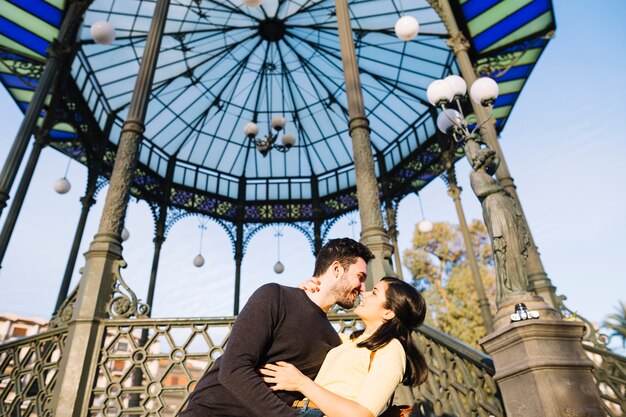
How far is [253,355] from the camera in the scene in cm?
149

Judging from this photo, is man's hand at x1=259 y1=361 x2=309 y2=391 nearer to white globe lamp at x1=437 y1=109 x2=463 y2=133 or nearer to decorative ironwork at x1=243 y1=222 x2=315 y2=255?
white globe lamp at x1=437 y1=109 x2=463 y2=133

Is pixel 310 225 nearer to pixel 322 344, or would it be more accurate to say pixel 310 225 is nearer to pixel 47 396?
pixel 47 396

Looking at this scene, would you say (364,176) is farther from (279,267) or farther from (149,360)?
(279,267)

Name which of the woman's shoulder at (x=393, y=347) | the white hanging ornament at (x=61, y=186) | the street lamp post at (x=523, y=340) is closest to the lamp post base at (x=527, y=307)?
the street lamp post at (x=523, y=340)

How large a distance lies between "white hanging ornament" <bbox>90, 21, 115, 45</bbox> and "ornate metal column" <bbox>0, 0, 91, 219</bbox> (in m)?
1.72

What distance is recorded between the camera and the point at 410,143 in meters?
15.9

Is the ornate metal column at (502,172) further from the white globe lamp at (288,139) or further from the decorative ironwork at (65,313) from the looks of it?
the decorative ironwork at (65,313)

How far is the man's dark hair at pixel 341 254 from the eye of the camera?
1.88 m

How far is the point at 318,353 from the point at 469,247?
420 inches

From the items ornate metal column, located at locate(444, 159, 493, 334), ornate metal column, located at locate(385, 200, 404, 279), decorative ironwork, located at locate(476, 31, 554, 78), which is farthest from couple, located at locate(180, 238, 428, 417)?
ornate metal column, located at locate(385, 200, 404, 279)

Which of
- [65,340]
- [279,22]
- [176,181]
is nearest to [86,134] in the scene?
[176,181]

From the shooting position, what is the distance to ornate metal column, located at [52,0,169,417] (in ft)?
12.4

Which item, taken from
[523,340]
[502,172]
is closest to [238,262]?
[502,172]

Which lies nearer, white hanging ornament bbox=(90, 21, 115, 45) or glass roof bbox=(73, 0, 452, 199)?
white hanging ornament bbox=(90, 21, 115, 45)
